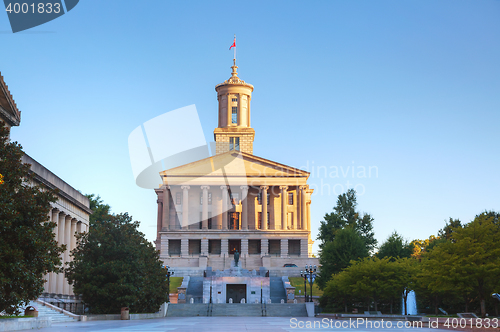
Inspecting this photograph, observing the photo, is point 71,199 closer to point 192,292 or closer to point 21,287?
point 192,292

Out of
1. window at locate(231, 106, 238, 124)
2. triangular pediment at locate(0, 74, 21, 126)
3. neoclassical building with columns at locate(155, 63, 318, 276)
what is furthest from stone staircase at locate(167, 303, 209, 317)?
window at locate(231, 106, 238, 124)

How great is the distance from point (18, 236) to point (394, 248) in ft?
162

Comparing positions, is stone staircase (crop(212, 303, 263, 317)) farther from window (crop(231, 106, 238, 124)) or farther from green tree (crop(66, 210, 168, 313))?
window (crop(231, 106, 238, 124))

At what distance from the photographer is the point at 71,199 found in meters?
51.2

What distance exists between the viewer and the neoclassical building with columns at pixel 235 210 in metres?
87.6

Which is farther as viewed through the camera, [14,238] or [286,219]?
[286,219]

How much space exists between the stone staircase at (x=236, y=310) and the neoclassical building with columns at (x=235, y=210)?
103ft

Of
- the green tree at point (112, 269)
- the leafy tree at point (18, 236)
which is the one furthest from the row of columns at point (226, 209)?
the leafy tree at point (18, 236)

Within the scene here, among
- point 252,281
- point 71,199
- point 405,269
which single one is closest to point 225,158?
point 252,281

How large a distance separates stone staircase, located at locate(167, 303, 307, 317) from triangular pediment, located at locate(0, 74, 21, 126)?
21.7 metres

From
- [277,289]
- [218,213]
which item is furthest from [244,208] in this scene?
[277,289]

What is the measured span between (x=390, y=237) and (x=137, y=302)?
112 ft

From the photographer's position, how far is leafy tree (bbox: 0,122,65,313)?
20.9 m

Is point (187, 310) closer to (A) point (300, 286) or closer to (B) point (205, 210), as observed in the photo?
(A) point (300, 286)
